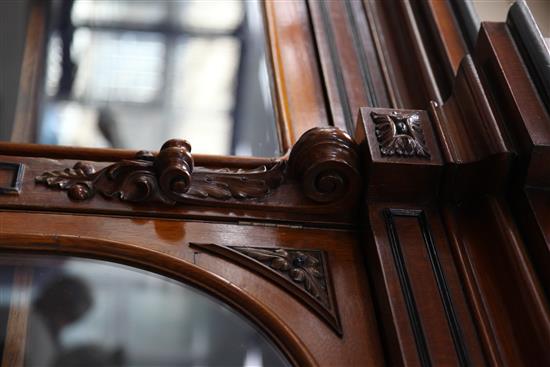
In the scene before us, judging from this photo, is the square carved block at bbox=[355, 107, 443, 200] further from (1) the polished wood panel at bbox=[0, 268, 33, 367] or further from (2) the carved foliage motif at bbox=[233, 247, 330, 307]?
(1) the polished wood panel at bbox=[0, 268, 33, 367]

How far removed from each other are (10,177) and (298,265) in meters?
0.39

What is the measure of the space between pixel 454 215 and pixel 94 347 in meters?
0.48

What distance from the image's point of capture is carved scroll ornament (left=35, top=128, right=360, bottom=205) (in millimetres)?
992

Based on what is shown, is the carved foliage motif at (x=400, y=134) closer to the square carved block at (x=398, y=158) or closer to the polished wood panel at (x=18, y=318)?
the square carved block at (x=398, y=158)

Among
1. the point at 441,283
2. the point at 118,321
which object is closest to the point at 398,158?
the point at 441,283

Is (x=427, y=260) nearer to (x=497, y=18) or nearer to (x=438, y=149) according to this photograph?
(x=438, y=149)

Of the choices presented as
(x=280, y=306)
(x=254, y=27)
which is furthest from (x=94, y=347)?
(x=254, y=27)

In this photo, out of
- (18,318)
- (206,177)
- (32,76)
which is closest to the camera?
(18,318)

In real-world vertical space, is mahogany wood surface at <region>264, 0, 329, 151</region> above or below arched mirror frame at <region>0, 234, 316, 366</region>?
above

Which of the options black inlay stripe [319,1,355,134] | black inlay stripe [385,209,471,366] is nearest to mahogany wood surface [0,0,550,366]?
black inlay stripe [385,209,471,366]

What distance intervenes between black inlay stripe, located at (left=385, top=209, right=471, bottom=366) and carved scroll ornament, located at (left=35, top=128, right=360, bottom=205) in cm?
8

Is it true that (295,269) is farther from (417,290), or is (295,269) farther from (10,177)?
(10,177)

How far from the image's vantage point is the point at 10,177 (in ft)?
3.29

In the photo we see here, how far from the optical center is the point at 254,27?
4.62 ft
